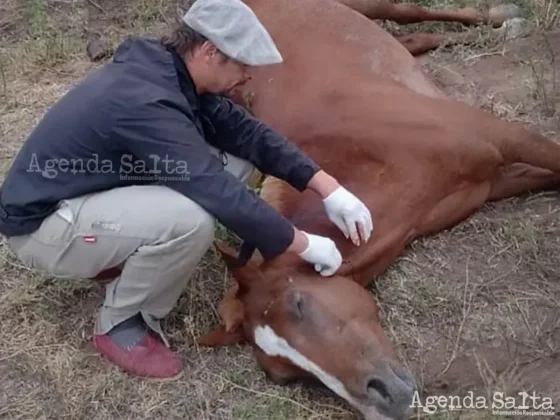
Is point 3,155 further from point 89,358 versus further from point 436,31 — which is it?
point 436,31

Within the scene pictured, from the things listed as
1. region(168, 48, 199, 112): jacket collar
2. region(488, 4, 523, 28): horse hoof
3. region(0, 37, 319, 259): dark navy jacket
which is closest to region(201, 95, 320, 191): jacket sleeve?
region(0, 37, 319, 259): dark navy jacket

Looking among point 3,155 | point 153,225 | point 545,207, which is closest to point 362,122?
point 545,207

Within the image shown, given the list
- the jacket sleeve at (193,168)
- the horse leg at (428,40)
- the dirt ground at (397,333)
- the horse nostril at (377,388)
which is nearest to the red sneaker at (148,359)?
the dirt ground at (397,333)

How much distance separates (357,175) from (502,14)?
2.29 metres

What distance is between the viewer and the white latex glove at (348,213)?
12.9 feet

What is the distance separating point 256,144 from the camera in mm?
4094

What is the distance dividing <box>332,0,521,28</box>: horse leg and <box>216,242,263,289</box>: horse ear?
2.39 metres

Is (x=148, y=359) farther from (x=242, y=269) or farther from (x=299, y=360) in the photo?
(x=299, y=360)

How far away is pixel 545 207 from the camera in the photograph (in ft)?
15.0

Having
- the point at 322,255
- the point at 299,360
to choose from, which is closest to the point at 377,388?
the point at 299,360

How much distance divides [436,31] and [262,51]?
9.14 feet

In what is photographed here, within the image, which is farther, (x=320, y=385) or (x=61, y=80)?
(x=61, y=80)

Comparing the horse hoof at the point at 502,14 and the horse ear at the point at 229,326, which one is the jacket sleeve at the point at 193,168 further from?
the horse hoof at the point at 502,14

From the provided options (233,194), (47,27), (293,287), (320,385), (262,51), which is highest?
(262,51)
